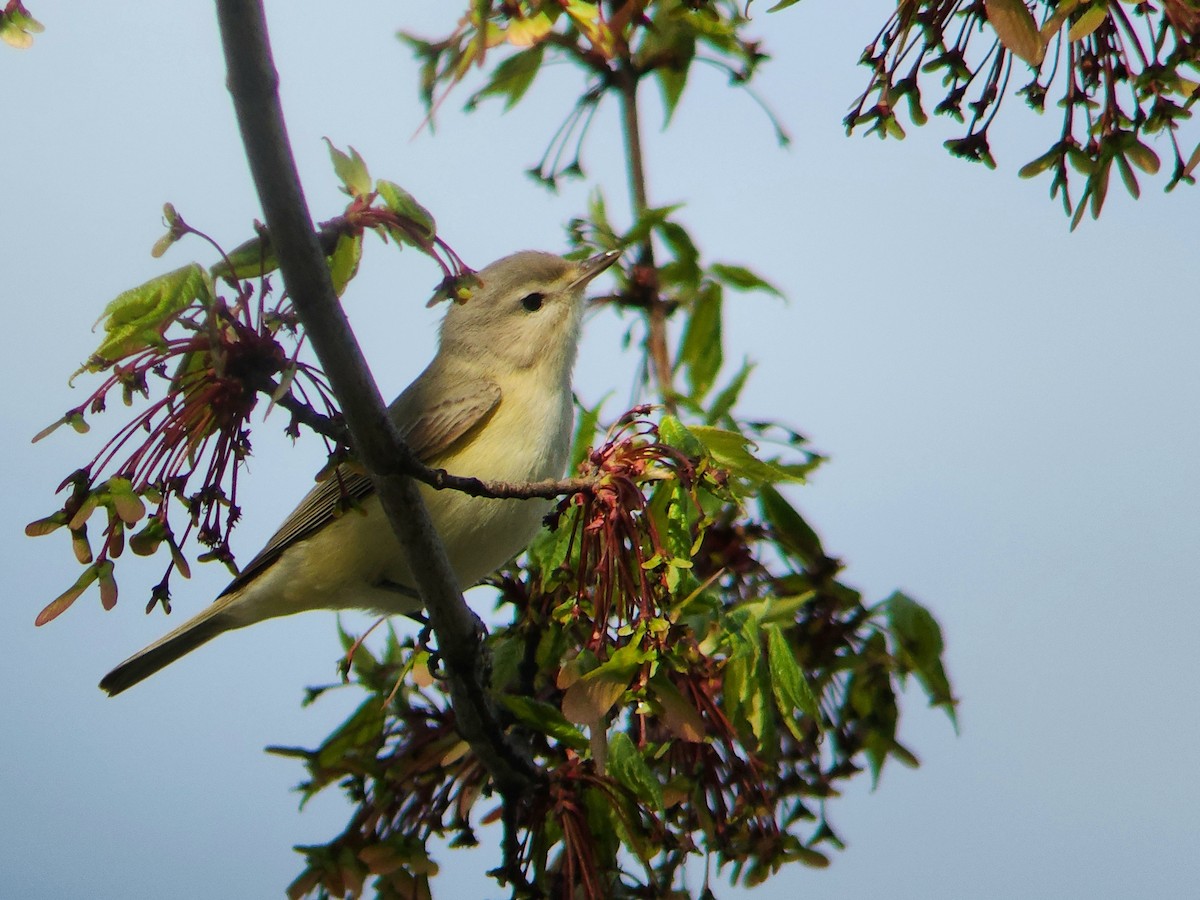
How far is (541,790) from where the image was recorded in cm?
344

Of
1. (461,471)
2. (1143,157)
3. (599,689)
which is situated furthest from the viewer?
(461,471)

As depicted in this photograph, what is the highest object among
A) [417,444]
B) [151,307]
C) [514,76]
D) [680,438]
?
[514,76]

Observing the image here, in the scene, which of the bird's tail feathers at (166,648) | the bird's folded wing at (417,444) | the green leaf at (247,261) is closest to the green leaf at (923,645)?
the bird's folded wing at (417,444)

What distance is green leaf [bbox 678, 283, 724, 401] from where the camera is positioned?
383cm

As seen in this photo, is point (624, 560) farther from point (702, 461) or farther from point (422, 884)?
point (422, 884)

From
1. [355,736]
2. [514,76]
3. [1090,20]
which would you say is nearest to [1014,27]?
[1090,20]

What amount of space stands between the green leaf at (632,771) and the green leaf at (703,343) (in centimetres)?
111

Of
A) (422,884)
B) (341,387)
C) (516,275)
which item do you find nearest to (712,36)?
(516,275)

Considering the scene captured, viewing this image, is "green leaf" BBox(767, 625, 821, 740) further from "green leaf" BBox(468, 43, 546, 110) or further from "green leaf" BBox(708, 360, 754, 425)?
"green leaf" BBox(468, 43, 546, 110)

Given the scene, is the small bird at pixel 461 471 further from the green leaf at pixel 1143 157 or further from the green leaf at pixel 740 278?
the green leaf at pixel 1143 157

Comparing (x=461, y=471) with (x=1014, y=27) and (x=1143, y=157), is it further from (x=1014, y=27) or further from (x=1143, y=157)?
(x=1014, y=27)

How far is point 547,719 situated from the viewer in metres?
3.29

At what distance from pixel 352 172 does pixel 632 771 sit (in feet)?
5.03

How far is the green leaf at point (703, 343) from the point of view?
12.6 feet
